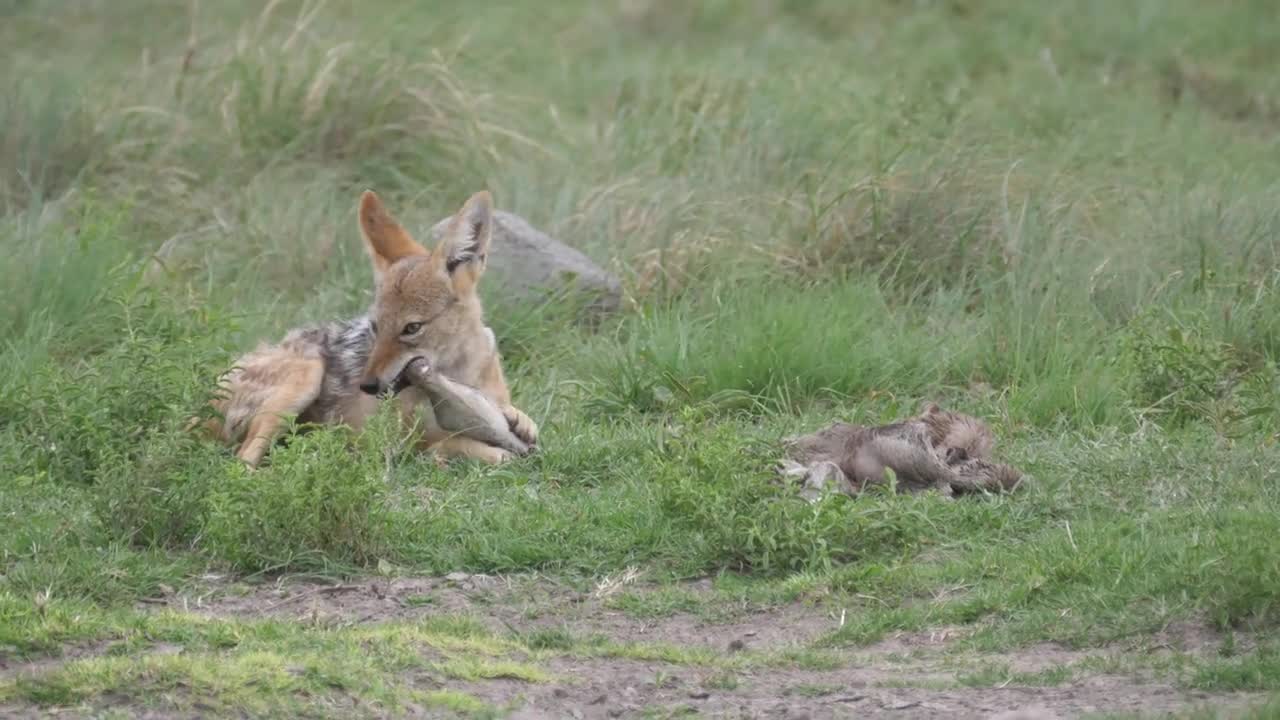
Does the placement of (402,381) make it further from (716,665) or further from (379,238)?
(716,665)

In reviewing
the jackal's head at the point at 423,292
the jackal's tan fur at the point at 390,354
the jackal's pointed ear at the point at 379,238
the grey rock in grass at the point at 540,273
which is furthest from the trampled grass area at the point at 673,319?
the jackal's pointed ear at the point at 379,238

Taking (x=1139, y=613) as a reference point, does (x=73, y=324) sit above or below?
below

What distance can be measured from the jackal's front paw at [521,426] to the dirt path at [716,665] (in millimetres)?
1702

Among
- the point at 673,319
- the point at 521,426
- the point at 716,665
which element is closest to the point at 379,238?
the point at 521,426

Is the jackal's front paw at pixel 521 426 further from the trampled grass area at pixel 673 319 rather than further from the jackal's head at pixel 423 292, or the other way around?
the jackal's head at pixel 423 292

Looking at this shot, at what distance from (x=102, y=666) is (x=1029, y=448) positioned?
4421 mm

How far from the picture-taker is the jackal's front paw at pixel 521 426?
8.72 meters

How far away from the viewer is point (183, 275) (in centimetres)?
1153

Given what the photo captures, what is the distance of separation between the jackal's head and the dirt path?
72.2 inches

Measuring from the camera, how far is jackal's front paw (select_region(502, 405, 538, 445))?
8.72 metres

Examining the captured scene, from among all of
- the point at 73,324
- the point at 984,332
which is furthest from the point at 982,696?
the point at 73,324

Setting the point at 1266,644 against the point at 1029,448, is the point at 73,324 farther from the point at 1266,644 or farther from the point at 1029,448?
the point at 1266,644

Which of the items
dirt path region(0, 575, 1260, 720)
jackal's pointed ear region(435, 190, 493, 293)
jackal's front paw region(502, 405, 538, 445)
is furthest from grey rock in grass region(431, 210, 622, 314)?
dirt path region(0, 575, 1260, 720)

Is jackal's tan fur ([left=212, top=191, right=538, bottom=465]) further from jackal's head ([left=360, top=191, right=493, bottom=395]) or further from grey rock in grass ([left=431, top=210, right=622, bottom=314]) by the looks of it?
grey rock in grass ([left=431, top=210, right=622, bottom=314])
